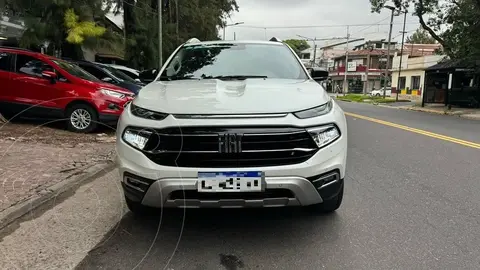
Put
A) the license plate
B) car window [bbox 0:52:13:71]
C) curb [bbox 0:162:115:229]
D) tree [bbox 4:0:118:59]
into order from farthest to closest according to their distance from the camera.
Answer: tree [bbox 4:0:118:59] < car window [bbox 0:52:13:71] < curb [bbox 0:162:115:229] < the license plate

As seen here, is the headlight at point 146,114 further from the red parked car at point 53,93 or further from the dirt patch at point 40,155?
the red parked car at point 53,93

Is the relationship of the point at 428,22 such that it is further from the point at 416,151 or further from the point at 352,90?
the point at 352,90

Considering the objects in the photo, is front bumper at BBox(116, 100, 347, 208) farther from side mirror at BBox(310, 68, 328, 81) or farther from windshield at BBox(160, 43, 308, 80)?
side mirror at BBox(310, 68, 328, 81)

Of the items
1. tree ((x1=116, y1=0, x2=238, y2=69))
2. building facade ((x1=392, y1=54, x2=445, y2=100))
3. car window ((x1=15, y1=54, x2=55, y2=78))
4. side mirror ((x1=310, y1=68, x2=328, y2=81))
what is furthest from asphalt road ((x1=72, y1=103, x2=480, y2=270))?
building facade ((x1=392, y1=54, x2=445, y2=100))

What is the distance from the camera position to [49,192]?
15.6 feet

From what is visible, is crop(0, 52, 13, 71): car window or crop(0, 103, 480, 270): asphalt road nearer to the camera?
crop(0, 103, 480, 270): asphalt road

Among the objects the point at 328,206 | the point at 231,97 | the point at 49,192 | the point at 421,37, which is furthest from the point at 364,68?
the point at 231,97

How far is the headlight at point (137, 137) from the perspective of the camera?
11.0 feet

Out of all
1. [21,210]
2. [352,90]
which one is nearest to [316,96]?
[21,210]

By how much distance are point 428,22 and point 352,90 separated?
52567mm

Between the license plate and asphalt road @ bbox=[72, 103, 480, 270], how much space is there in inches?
22.7

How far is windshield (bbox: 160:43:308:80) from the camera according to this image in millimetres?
4789

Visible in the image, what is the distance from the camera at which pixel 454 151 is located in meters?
8.48

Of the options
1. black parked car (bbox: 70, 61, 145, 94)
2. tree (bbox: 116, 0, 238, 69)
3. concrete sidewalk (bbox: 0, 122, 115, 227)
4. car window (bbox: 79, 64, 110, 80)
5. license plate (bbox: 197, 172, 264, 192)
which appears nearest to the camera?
license plate (bbox: 197, 172, 264, 192)
